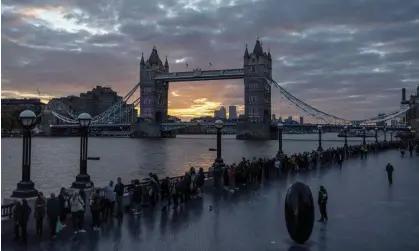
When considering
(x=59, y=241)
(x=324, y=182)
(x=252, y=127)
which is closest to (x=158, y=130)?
(x=252, y=127)

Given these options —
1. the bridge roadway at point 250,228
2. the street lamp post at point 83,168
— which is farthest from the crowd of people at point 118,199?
the street lamp post at point 83,168

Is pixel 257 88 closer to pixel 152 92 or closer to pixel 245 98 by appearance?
pixel 245 98

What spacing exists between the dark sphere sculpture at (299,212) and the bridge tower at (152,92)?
139794mm

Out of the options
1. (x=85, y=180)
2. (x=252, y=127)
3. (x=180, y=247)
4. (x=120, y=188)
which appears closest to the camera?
(x=180, y=247)

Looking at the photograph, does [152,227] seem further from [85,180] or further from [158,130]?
[158,130]

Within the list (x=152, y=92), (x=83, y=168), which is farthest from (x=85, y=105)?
(x=83, y=168)

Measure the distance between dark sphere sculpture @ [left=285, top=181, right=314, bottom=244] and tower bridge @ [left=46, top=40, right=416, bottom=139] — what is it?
103101mm

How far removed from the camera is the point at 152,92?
5930 inches

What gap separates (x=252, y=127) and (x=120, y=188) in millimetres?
108060

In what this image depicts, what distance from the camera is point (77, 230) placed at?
9.60 meters

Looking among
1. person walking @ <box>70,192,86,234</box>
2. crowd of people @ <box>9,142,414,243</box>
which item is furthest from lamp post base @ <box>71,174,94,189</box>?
person walking @ <box>70,192,86,234</box>

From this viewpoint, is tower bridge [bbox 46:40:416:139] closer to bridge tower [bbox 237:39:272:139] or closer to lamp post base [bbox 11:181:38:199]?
bridge tower [bbox 237:39:272:139]

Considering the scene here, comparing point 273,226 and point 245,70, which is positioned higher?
point 245,70

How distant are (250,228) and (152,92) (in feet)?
468
